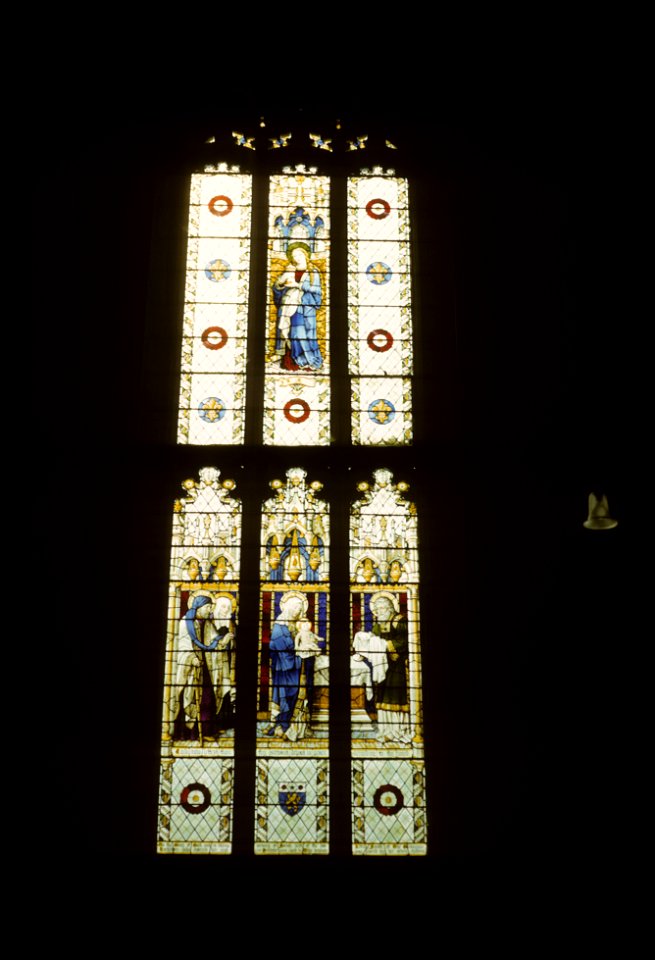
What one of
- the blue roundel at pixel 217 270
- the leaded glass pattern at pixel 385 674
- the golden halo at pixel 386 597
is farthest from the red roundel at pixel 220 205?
the golden halo at pixel 386 597

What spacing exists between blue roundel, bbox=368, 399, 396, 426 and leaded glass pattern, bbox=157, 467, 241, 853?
1049 millimetres

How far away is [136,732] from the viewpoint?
6469mm

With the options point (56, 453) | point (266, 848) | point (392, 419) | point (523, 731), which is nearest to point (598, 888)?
point (523, 731)

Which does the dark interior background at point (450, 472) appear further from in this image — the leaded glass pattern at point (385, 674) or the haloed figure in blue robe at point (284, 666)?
the haloed figure in blue robe at point (284, 666)

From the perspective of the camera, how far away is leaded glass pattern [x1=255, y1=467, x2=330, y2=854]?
645 cm

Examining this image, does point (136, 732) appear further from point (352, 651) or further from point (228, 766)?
point (352, 651)

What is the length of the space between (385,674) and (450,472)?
1302 mm

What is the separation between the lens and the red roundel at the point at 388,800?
6480 millimetres

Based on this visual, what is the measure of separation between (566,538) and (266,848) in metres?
2.50

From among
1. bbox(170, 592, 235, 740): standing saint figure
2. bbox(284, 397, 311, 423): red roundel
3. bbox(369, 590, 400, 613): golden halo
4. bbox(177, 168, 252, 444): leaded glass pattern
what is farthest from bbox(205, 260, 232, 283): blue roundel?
bbox(369, 590, 400, 613): golden halo

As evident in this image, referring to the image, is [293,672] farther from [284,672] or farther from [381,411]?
[381,411]

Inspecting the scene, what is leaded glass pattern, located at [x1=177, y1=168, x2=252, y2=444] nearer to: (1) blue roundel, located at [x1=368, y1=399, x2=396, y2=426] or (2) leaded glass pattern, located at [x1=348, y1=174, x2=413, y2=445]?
(2) leaded glass pattern, located at [x1=348, y1=174, x2=413, y2=445]

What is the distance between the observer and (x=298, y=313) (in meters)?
7.70

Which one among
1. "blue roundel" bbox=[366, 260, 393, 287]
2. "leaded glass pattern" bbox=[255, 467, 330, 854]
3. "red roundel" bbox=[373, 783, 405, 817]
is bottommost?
"red roundel" bbox=[373, 783, 405, 817]
